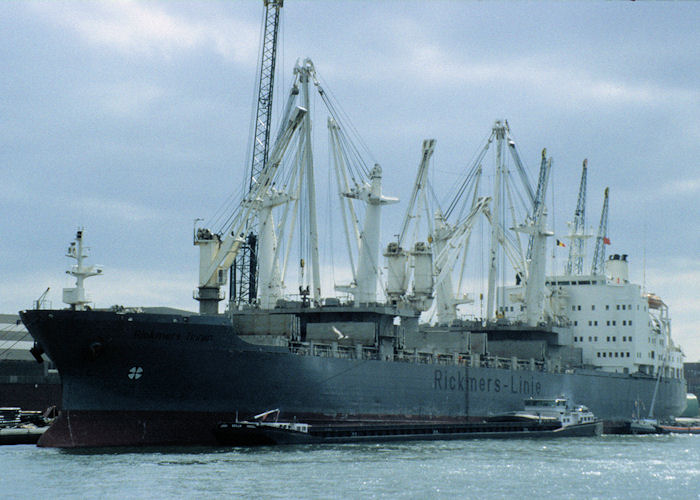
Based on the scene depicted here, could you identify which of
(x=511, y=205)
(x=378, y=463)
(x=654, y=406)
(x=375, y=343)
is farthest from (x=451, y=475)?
(x=654, y=406)

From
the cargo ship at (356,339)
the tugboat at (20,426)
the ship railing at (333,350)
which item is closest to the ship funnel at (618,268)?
the cargo ship at (356,339)

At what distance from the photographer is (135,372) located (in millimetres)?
39656

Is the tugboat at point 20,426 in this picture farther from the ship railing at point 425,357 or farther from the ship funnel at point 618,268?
the ship funnel at point 618,268

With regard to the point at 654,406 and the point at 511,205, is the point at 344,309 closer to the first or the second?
the point at 511,205

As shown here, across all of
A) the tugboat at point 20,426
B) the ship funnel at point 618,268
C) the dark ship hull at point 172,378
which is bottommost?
the tugboat at point 20,426

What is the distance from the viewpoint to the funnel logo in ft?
130

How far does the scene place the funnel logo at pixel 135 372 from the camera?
39656mm

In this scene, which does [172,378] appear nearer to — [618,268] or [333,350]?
[333,350]

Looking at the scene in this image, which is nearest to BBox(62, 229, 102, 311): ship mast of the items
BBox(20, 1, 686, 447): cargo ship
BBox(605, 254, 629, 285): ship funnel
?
BBox(20, 1, 686, 447): cargo ship

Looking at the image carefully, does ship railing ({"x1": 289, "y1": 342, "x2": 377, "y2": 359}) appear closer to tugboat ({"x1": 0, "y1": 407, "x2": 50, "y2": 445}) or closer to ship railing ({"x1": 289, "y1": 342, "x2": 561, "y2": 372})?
ship railing ({"x1": 289, "y1": 342, "x2": 561, "y2": 372})

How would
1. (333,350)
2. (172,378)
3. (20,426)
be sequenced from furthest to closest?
(20,426) → (333,350) → (172,378)

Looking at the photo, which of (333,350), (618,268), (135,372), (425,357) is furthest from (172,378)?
(618,268)

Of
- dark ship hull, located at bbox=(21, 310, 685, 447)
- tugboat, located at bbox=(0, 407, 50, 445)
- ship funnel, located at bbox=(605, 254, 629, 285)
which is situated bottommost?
tugboat, located at bbox=(0, 407, 50, 445)

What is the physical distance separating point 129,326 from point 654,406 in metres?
46.9
